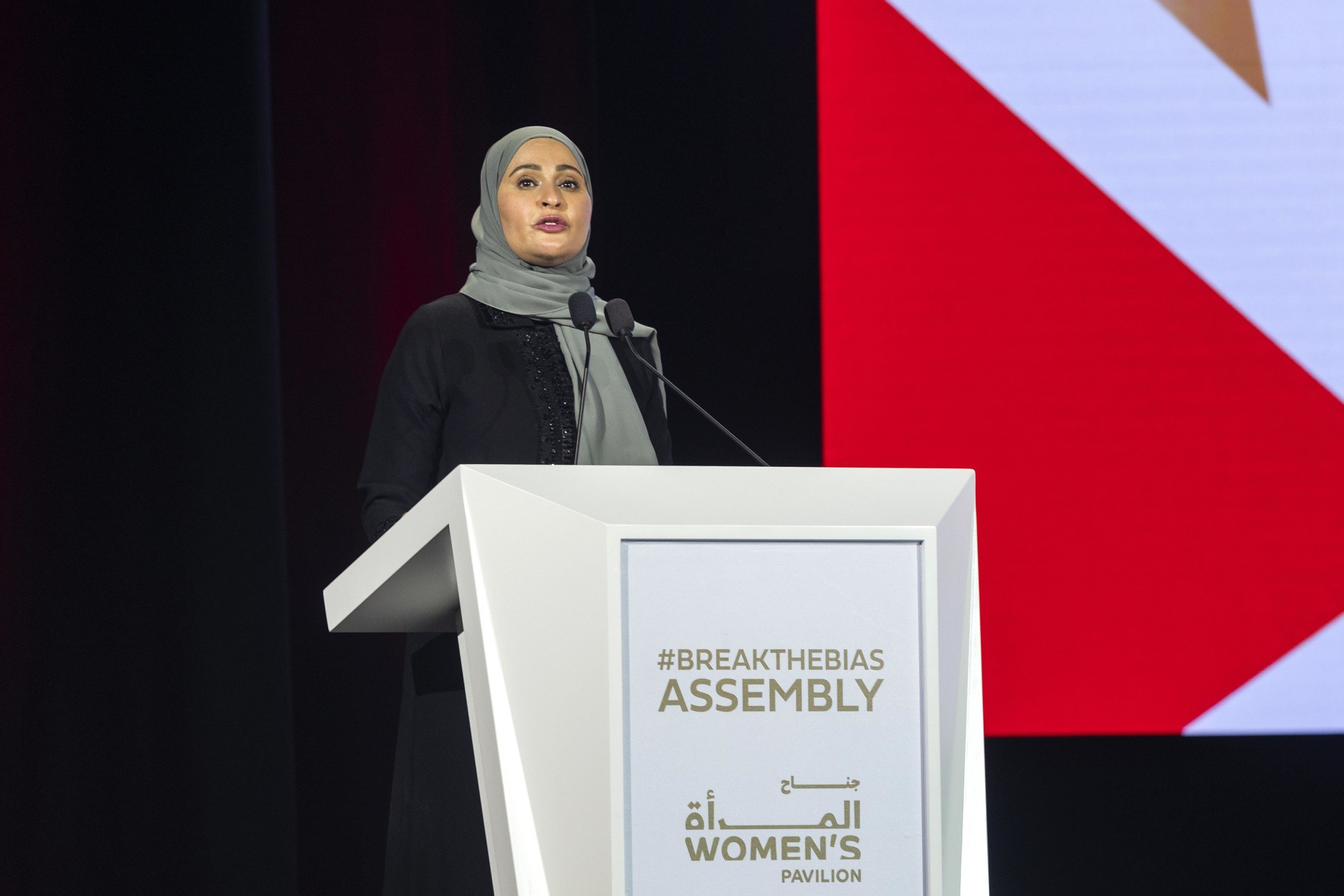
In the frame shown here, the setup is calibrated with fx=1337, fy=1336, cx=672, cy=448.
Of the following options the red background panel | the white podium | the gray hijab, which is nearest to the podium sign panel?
the white podium

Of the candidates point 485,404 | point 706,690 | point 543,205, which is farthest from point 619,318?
point 706,690

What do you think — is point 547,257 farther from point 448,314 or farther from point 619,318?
point 619,318

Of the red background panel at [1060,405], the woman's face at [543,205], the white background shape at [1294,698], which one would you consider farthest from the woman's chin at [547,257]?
the white background shape at [1294,698]

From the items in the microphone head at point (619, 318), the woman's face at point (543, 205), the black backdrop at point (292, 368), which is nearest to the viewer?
the microphone head at point (619, 318)

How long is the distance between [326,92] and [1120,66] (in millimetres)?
1367

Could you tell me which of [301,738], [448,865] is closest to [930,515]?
[448,865]

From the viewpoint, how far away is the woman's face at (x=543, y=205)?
1723 millimetres

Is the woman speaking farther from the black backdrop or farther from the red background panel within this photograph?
the red background panel

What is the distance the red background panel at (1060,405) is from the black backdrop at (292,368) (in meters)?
0.11

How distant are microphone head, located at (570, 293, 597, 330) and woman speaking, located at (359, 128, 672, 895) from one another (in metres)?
0.14

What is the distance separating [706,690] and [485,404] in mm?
751

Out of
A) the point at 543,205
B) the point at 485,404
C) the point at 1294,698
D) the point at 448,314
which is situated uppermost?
the point at 543,205

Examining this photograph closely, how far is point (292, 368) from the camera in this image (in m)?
2.26

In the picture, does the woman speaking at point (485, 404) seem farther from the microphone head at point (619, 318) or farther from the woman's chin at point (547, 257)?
the microphone head at point (619, 318)
